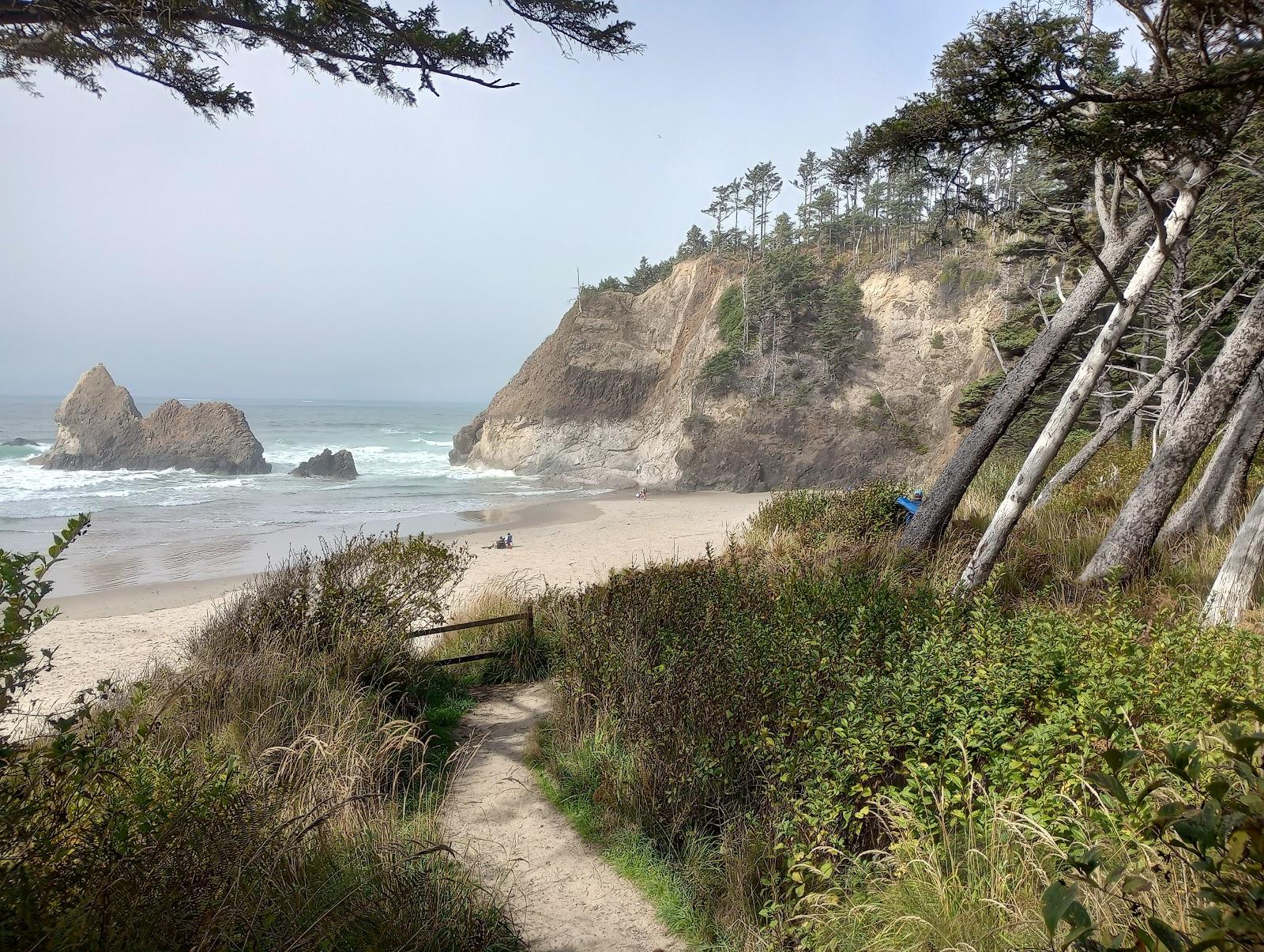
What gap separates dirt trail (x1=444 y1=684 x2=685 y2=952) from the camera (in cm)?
346

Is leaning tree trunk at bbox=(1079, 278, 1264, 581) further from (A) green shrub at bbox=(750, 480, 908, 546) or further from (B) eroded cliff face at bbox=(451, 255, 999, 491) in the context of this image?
(B) eroded cliff face at bbox=(451, 255, 999, 491)

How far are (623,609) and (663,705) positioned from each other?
1770 millimetres

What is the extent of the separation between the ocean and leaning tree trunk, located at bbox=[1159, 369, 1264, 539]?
39.1ft

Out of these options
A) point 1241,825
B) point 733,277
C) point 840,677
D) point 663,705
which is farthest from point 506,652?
point 733,277

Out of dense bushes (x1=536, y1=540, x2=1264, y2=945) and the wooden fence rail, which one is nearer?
dense bushes (x1=536, y1=540, x2=1264, y2=945)

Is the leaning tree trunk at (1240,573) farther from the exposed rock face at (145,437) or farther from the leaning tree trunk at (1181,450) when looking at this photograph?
the exposed rock face at (145,437)

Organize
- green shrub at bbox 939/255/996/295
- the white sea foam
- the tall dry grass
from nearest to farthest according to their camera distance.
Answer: the tall dry grass → the white sea foam → green shrub at bbox 939/255/996/295

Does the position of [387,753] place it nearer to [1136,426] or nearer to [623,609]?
[623,609]

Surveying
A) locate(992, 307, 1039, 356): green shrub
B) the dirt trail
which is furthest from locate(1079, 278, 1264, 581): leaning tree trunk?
locate(992, 307, 1039, 356): green shrub

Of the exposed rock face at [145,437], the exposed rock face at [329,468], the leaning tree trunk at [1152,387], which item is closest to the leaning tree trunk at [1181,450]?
the leaning tree trunk at [1152,387]

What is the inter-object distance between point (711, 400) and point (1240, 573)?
3263 cm

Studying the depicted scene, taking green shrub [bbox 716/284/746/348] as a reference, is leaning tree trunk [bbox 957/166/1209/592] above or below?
below

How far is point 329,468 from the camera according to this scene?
40906 millimetres

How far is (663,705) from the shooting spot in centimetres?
452
